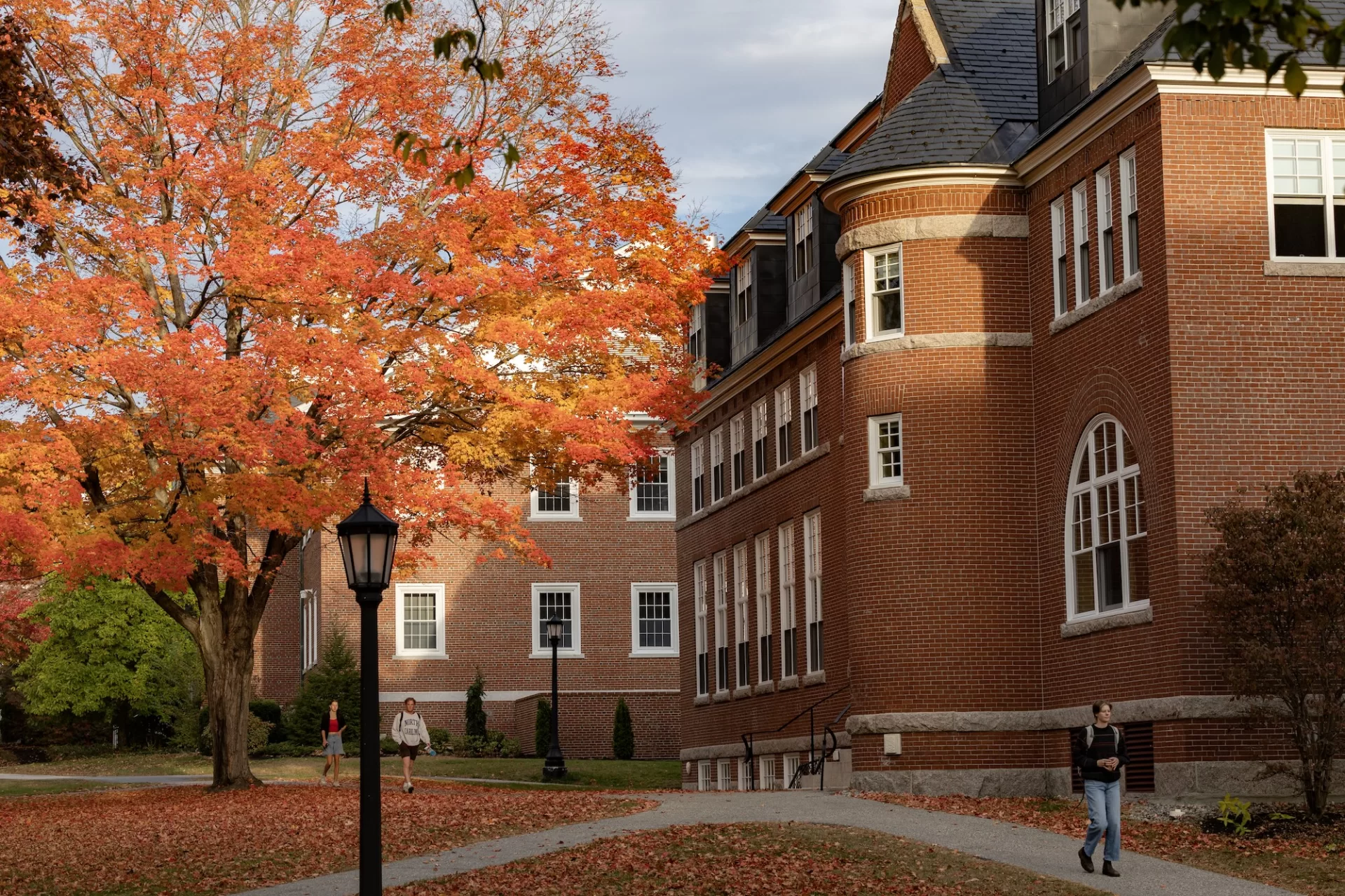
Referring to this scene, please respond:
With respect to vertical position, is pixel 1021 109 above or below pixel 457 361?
above

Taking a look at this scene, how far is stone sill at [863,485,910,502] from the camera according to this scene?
91.5 ft

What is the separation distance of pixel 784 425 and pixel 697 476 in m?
6.65

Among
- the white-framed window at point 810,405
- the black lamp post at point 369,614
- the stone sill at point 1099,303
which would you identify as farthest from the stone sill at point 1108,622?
the black lamp post at point 369,614

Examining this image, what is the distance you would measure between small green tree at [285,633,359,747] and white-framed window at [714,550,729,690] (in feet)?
44.2

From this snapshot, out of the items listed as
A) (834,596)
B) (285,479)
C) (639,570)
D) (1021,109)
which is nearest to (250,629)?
(285,479)

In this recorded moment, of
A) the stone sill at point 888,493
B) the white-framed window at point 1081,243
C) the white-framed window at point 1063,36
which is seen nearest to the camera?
the white-framed window at point 1081,243

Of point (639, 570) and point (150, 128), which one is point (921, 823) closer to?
point (150, 128)

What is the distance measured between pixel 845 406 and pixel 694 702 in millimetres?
14165

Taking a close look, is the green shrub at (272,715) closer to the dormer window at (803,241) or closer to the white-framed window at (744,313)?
the white-framed window at (744,313)

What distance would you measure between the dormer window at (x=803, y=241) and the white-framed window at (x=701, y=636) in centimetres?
836

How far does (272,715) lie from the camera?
53.6 metres

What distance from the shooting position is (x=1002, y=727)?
27062 millimetres

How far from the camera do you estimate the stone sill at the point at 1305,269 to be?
2380 cm

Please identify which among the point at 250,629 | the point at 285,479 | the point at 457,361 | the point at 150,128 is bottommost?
the point at 250,629
